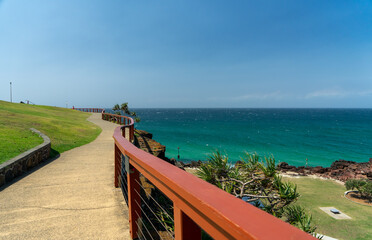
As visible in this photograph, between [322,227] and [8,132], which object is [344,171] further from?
[8,132]

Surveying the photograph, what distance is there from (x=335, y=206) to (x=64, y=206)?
77.6 ft

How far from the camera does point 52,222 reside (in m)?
3.80

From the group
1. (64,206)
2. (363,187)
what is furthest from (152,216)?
(363,187)

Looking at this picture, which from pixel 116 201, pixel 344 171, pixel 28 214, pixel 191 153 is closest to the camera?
pixel 28 214

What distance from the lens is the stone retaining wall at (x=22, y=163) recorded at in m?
5.80

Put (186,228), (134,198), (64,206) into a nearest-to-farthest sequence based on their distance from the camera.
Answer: (186,228)
(134,198)
(64,206)

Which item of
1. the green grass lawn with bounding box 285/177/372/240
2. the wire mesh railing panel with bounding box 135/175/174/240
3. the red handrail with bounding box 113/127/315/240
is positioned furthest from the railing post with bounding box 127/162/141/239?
the green grass lawn with bounding box 285/177/372/240

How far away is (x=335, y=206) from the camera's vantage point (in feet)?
66.2

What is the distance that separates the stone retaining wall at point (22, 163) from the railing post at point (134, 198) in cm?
475

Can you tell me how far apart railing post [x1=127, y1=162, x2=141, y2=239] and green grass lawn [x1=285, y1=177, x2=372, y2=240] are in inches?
692

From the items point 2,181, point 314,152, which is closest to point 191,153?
point 314,152

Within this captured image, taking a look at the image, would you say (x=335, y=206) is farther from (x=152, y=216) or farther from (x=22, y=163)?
(x=22, y=163)

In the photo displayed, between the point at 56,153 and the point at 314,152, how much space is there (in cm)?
5618

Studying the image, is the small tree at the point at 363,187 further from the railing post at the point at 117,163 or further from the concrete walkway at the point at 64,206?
the railing post at the point at 117,163
